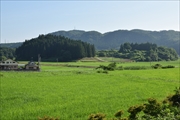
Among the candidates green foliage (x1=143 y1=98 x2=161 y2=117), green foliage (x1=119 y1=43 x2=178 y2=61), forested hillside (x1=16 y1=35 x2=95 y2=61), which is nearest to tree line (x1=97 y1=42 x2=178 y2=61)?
green foliage (x1=119 y1=43 x2=178 y2=61)

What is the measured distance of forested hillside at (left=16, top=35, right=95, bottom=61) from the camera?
283 ft

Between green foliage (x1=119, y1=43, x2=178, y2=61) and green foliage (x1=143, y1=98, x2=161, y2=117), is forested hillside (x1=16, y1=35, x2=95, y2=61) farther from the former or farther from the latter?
green foliage (x1=143, y1=98, x2=161, y2=117)

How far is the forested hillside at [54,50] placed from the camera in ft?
283

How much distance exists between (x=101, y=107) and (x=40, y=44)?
89.3 meters

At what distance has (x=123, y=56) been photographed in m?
98.2

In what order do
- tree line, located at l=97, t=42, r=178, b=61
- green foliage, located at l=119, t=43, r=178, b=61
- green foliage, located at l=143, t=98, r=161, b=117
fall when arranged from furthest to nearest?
tree line, located at l=97, t=42, r=178, b=61 → green foliage, located at l=119, t=43, r=178, b=61 → green foliage, located at l=143, t=98, r=161, b=117

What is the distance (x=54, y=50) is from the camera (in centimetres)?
9400

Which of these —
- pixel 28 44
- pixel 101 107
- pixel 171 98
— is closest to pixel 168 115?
pixel 171 98

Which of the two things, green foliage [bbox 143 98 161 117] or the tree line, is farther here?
the tree line

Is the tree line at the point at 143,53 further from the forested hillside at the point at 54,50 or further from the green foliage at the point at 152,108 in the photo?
the green foliage at the point at 152,108

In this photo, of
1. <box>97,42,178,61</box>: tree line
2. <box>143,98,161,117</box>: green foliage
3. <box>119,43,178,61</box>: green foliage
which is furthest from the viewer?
<box>97,42,178,61</box>: tree line

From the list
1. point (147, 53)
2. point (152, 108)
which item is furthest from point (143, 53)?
point (152, 108)

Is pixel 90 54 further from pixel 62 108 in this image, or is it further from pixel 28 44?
pixel 62 108

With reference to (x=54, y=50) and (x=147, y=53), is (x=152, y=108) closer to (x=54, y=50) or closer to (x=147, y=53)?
(x=54, y=50)
